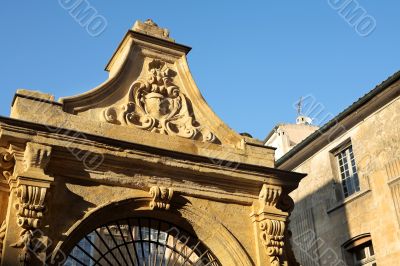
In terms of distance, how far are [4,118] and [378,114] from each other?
8.98 m

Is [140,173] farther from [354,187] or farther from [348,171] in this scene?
[348,171]

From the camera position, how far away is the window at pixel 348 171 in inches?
529

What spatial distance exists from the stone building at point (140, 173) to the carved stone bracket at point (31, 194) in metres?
0.01

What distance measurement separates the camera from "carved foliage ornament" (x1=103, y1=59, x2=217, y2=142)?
26.9 ft

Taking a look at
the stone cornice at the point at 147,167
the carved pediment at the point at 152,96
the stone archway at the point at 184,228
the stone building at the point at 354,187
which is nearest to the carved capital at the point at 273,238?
the stone archway at the point at 184,228

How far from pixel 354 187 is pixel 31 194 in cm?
908

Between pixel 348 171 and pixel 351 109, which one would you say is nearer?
pixel 351 109

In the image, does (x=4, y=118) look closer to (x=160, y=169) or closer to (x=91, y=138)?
(x=91, y=138)

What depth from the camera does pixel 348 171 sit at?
1373cm

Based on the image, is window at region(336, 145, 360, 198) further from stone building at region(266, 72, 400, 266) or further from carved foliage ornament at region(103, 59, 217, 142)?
carved foliage ornament at region(103, 59, 217, 142)

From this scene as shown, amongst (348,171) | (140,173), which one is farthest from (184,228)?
(348,171)

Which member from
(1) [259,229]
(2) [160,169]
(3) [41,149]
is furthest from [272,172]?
(3) [41,149]

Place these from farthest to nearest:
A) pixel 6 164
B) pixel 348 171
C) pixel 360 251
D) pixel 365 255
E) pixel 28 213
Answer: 1. pixel 348 171
2. pixel 360 251
3. pixel 365 255
4. pixel 6 164
5. pixel 28 213

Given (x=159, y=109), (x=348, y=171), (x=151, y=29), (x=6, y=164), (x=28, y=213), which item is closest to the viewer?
(x=28, y=213)
